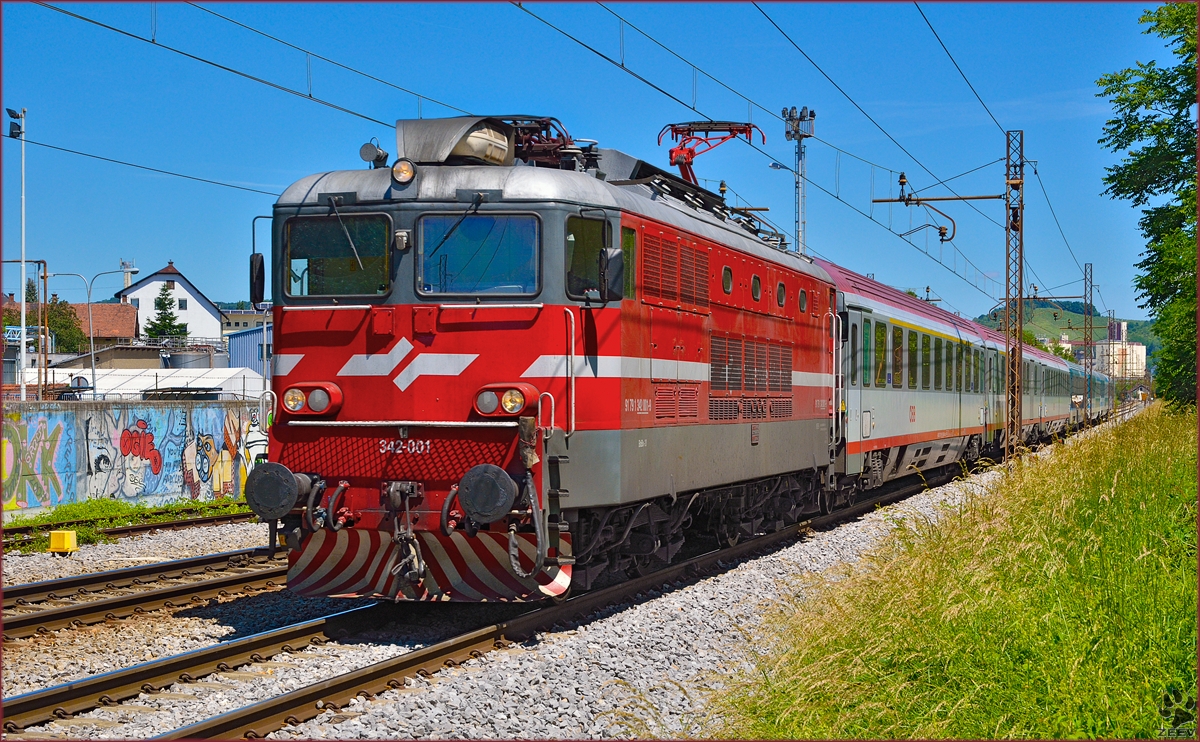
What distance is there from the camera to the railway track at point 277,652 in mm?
6691

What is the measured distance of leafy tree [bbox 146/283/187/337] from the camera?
96812mm

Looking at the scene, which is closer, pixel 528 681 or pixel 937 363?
→ pixel 528 681

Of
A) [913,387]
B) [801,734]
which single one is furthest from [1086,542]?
[913,387]

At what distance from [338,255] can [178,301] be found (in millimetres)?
98183

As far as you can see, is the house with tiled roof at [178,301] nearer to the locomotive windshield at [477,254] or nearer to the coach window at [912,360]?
the coach window at [912,360]

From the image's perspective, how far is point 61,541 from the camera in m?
14.2

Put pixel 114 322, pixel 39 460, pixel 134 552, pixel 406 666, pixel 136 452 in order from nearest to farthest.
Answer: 1. pixel 406 666
2. pixel 134 552
3. pixel 39 460
4. pixel 136 452
5. pixel 114 322

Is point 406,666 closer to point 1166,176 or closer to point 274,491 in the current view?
point 274,491

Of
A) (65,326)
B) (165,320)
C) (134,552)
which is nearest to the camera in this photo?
(134,552)

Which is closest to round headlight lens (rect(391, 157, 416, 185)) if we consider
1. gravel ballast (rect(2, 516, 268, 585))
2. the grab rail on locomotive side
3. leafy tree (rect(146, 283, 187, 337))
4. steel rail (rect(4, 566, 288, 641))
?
the grab rail on locomotive side

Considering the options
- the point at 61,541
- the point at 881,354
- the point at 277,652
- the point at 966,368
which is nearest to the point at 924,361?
the point at 881,354

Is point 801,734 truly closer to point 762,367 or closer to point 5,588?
point 762,367

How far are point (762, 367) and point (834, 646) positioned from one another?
6.52 m

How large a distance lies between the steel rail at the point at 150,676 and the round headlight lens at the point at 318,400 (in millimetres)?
1762
